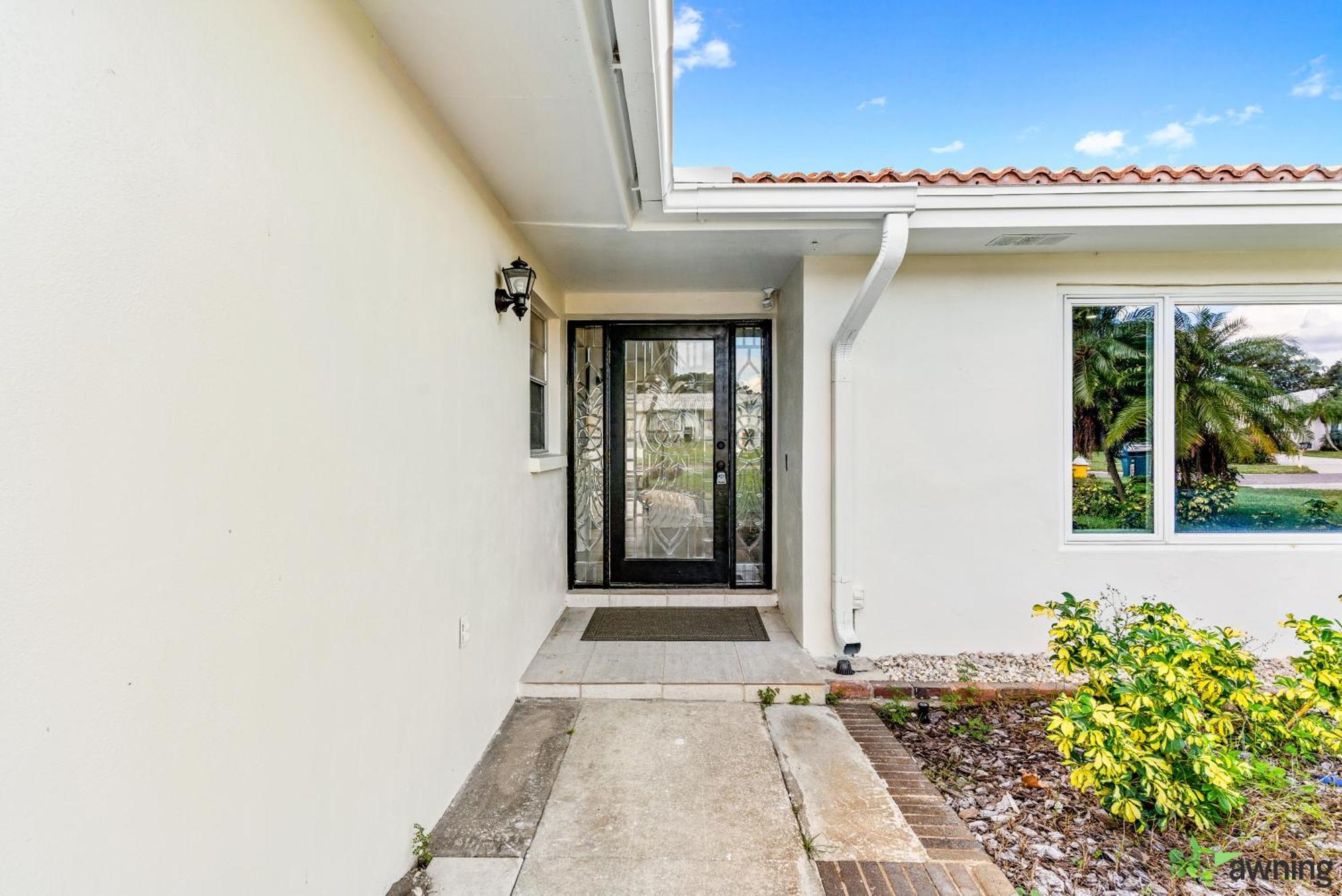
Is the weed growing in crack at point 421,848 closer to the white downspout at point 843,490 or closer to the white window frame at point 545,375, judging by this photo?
the white window frame at point 545,375

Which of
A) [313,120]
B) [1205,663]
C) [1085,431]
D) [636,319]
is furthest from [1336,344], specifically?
[313,120]

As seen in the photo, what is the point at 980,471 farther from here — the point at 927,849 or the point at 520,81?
the point at 520,81

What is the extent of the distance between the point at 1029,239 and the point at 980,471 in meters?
1.37

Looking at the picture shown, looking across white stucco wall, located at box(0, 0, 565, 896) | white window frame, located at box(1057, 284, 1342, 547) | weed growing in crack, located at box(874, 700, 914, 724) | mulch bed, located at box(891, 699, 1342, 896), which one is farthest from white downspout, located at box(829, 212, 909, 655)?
white stucco wall, located at box(0, 0, 565, 896)

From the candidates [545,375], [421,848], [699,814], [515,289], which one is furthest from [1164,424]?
[421,848]

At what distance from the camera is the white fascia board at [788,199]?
280 centimetres

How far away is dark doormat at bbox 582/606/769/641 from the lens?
3.71 meters

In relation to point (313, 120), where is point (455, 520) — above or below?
below

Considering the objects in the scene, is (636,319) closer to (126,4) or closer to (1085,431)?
(1085,431)

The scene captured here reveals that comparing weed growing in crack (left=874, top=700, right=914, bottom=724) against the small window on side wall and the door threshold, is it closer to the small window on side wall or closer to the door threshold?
the door threshold

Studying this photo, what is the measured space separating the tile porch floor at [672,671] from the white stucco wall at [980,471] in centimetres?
38

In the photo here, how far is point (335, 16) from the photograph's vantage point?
4.81 feet

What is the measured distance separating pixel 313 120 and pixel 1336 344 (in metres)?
5.52

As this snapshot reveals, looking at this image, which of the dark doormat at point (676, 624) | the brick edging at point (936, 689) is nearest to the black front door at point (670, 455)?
the dark doormat at point (676, 624)
